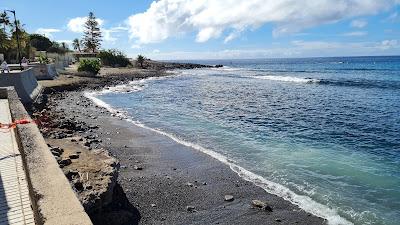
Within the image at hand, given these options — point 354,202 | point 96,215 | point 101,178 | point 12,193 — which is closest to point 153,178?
point 101,178

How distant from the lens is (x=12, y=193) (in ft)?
26.3

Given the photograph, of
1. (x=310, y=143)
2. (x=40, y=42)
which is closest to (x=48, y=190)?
(x=310, y=143)

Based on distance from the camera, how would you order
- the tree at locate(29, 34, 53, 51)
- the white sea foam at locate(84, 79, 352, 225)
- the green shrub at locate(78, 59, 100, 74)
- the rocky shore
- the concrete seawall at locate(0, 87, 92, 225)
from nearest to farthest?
the concrete seawall at locate(0, 87, 92, 225) < the rocky shore < the white sea foam at locate(84, 79, 352, 225) < the green shrub at locate(78, 59, 100, 74) < the tree at locate(29, 34, 53, 51)

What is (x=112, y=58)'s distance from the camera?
99.5 metres

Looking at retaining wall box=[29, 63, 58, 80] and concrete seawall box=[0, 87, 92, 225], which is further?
retaining wall box=[29, 63, 58, 80]

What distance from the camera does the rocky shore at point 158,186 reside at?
10.2m

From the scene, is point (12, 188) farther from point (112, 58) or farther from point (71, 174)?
point (112, 58)

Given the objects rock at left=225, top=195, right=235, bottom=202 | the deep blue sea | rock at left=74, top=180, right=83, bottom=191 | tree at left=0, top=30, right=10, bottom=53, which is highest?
tree at left=0, top=30, right=10, bottom=53

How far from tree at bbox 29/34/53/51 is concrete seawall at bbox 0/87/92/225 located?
284ft

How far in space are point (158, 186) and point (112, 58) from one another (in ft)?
299

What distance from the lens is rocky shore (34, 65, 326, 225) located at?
10.2 meters

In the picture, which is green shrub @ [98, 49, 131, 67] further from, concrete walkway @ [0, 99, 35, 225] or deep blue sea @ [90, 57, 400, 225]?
concrete walkway @ [0, 99, 35, 225]

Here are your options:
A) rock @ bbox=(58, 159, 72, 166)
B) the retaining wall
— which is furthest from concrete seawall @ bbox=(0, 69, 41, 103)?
rock @ bbox=(58, 159, 72, 166)

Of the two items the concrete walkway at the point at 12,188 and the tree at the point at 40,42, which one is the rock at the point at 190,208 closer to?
the concrete walkway at the point at 12,188
